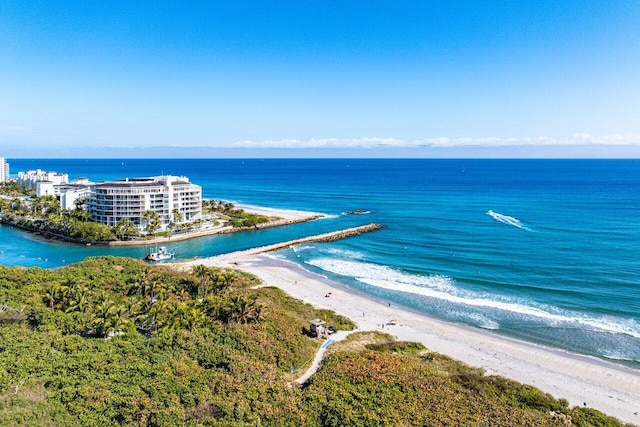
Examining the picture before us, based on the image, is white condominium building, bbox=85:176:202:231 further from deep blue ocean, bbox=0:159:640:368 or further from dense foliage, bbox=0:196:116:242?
deep blue ocean, bbox=0:159:640:368

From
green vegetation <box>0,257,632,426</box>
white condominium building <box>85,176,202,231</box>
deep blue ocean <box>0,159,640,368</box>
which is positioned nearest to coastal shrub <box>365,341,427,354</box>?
green vegetation <box>0,257,632,426</box>

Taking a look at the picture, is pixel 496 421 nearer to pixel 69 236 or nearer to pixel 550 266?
pixel 550 266

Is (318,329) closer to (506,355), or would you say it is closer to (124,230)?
(506,355)

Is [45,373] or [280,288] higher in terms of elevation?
[45,373]

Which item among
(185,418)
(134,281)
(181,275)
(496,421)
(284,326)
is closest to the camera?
(185,418)

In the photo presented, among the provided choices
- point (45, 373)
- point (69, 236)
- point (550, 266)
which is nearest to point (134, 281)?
point (45, 373)

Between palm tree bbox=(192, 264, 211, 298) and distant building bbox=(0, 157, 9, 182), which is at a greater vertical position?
distant building bbox=(0, 157, 9, 182)

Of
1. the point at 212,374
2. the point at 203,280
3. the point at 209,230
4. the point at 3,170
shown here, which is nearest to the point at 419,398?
the point at 212,374
